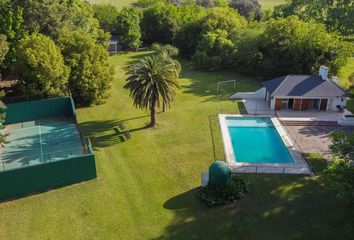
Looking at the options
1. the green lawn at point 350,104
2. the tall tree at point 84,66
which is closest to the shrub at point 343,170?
the green lawn at point 350,104

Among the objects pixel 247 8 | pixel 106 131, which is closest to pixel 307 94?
pixel 106 131

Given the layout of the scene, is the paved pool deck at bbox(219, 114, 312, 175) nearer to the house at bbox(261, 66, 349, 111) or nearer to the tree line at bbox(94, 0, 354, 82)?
the house at bbox(261, 66, 349, 111)

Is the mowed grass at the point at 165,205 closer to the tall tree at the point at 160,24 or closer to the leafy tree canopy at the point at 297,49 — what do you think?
the leafy tree canopy at the point at 297,49

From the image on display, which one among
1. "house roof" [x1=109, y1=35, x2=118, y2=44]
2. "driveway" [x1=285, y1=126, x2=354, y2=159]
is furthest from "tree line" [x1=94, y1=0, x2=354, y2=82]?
"driveway" [x1=285, y1=126, x2=354, y2=159]

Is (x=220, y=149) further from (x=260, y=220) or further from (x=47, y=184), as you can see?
(x=47, y=184)

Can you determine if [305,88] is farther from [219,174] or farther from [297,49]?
[219,174]
